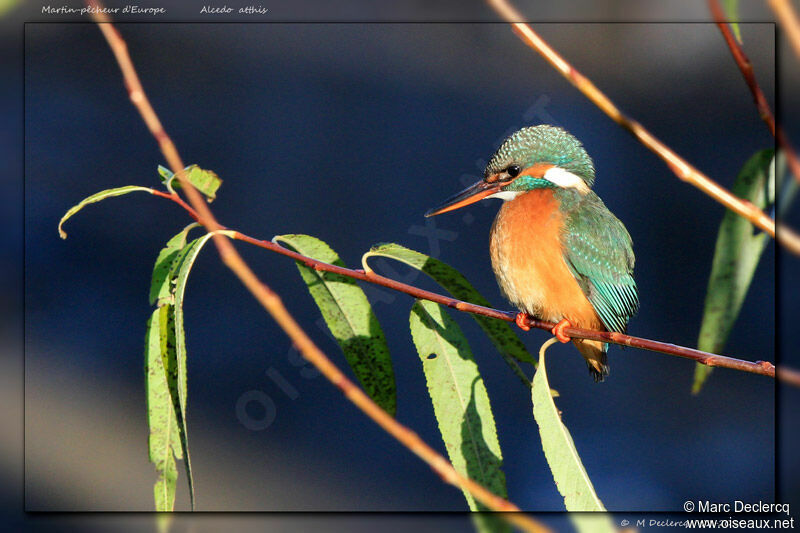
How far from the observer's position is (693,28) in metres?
1.76

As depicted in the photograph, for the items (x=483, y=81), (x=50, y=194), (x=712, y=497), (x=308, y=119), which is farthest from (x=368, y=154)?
(x=712, y=497)

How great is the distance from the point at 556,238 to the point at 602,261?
0.34 ft

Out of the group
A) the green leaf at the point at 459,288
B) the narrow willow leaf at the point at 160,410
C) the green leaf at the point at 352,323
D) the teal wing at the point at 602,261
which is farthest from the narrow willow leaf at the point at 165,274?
the teal wing at the point at 602,261

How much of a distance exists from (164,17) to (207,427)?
3.30ft

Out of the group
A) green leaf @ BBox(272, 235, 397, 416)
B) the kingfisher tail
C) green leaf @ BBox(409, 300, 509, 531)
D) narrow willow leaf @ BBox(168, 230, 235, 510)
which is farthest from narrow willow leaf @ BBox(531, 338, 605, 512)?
the kingfisher tail

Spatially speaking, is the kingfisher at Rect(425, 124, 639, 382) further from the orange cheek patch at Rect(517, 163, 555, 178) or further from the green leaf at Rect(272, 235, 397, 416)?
the green leaf at Rect(272, 235, 397, 416)

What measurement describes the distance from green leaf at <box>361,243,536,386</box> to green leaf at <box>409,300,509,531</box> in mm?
45

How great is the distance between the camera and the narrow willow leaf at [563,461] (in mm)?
919

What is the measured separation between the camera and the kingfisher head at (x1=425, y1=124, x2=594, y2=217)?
1.52m

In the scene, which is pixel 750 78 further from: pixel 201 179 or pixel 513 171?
pixel 513 171

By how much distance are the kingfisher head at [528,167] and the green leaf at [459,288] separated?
39cm

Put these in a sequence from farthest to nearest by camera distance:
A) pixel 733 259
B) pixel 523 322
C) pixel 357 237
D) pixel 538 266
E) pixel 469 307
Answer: pixel 357 237, pixel 538 266, pixel 523 322, pixel 469 307, pixel 733 259

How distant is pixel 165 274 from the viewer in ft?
3.59

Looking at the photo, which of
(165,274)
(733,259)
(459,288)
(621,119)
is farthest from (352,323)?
(621,119)
